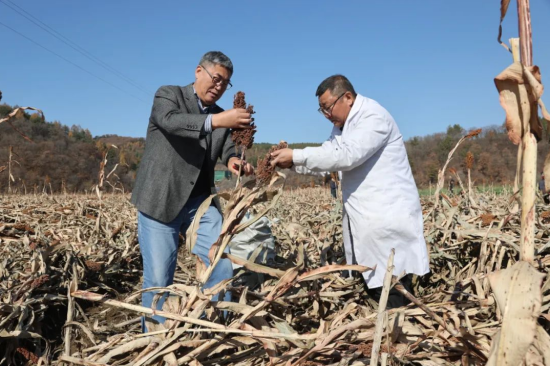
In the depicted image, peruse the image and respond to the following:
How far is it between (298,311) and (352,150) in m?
1.06

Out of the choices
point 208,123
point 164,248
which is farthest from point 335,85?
point 164,248

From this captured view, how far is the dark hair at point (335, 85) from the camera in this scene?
2.68 metres

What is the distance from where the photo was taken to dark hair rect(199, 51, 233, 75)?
2523 millimetres

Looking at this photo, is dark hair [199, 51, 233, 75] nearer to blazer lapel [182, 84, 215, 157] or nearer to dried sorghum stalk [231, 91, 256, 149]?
blazer lapel [182, 84, 215, 157]

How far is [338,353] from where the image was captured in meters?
1.83

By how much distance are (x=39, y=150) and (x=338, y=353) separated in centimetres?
2185

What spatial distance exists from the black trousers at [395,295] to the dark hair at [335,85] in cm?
127

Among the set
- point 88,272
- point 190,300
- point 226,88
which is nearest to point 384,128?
point 226,88

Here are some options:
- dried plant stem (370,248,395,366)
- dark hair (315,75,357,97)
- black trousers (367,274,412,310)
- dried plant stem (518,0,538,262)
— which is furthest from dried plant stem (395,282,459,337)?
dark hair (315,75,357,97)

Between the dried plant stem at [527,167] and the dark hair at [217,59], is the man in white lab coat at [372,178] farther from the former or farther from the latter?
the dried plant stem at [527,167]

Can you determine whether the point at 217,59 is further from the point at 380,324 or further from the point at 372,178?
the point at 380,324

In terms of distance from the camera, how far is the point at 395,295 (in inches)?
101

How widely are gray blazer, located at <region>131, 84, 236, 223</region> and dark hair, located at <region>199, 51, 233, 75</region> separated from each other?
10.3 inches

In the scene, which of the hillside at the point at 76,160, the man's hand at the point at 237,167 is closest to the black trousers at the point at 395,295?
the man's hand at the point at 237,167
